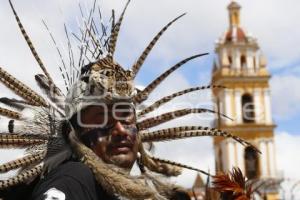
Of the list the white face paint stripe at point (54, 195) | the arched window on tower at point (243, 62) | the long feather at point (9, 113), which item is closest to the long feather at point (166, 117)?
the long feather at point (9, 113)

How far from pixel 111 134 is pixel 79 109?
22cm

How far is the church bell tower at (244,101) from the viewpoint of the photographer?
45.7 metres

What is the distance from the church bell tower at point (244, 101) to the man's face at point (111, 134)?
41.3 m

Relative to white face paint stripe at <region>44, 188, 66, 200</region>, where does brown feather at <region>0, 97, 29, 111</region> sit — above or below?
above

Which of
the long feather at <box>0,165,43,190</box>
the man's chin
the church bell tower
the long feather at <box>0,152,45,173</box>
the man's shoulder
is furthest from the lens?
the church bell tower

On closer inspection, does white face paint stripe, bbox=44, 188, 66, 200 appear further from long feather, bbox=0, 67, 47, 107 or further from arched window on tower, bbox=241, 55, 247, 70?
arched window on tower, bbox=241, 55, 247, 70

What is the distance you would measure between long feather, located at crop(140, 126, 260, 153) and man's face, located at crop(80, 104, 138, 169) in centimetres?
50

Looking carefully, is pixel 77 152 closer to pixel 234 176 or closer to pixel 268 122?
pixel 234 176

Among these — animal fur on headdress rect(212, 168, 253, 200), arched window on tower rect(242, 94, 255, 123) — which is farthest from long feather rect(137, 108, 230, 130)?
arched window on tower rect(242, 94, 255, 123)

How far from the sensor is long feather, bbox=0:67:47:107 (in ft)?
11.0

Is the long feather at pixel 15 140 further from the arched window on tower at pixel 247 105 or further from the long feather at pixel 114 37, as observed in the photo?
the arched window on tower at pixel 247 105

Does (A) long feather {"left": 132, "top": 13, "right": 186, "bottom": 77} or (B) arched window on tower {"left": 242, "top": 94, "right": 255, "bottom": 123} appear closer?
(A) long feather {"left": 132, "top": 13, "right": 186, "bottom": 77}

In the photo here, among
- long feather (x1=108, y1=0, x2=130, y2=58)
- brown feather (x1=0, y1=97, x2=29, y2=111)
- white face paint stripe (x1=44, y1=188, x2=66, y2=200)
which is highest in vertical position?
long feather (x1=108, y1=0, x2=130, y2=58)

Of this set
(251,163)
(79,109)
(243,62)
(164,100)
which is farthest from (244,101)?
(79,109)
